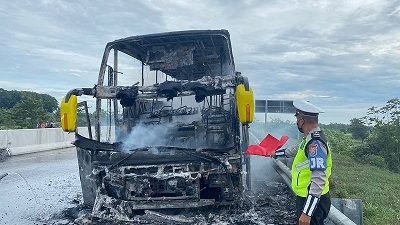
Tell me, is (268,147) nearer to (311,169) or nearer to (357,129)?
(311,169)

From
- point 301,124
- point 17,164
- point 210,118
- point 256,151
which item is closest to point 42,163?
point 17,164

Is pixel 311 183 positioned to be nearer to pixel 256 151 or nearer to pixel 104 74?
pixel 256 151

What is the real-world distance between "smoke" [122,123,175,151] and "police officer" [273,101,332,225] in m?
3.66

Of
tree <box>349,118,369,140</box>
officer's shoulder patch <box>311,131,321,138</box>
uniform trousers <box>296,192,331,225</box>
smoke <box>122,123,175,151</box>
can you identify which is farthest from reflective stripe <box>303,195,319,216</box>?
tree <box>349,118,369,140</box>

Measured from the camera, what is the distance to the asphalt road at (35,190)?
6773mm

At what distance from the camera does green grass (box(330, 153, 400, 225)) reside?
6.18 metres

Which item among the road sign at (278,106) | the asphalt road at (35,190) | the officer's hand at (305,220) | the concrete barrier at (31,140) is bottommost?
the asphalt road at (35,190)

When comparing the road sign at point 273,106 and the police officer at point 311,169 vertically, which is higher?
the road sign at point 273,106

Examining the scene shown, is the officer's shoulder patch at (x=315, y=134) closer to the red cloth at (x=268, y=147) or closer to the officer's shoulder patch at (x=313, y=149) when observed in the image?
the officer's shoulder patch at (x=313, y=149)

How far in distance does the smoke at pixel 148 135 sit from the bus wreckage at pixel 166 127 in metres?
0.02

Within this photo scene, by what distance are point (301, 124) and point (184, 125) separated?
144 inches

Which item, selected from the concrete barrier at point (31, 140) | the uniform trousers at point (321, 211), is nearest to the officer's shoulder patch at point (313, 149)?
the uniform trousers at point (321, 211)

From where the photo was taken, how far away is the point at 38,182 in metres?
10.1

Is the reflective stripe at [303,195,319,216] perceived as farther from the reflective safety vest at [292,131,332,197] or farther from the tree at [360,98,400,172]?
the tree at [360,98,400,172]
